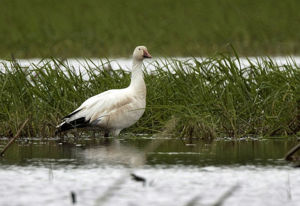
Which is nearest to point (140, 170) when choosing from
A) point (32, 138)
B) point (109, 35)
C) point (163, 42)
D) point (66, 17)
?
point (32, 138)

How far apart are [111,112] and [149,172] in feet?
8.43

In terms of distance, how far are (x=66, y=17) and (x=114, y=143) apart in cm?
2507

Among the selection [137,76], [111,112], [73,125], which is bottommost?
[73,125]

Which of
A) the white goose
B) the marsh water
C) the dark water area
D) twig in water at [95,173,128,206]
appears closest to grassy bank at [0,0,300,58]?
the white goose

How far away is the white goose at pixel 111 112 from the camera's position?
9.43 meters

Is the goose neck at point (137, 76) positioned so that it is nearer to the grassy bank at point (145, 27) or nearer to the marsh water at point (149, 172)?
the marsh water at point (149, 172)

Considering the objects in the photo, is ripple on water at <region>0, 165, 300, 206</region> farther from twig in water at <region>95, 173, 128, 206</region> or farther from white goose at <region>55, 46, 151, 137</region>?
white goose at <region>55, 46, 151, 137</region>

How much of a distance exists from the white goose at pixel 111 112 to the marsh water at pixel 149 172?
0.72ft

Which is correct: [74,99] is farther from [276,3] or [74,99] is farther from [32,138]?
[276,3]

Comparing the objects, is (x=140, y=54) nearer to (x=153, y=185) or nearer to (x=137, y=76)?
(x=137, y=76)

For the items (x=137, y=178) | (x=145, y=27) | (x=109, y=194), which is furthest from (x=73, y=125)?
(x=145, y=27)

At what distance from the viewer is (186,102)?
10.1m

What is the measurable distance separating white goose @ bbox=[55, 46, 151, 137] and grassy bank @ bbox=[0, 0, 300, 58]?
1220 centimetres

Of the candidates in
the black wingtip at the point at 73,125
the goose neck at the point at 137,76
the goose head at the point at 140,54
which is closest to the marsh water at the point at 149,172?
the black wingtip at the point at 73,125
